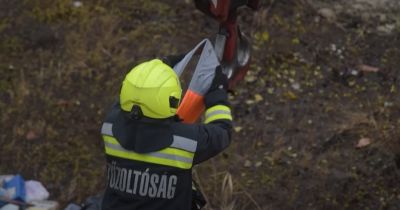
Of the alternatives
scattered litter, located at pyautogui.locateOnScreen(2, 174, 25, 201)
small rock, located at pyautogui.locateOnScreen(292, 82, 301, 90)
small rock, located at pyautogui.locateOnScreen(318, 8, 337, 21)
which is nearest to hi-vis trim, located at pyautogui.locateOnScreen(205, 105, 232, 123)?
scattered litter, located at pyautogui.locateOnScreen(2, 174, 25, 201)

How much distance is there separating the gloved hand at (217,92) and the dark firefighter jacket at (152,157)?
244mm

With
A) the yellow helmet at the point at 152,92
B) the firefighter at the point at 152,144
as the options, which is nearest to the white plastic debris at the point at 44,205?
the firefighter at the point at 152,144

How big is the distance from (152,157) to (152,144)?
0.07 metres

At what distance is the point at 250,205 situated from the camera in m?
4.22

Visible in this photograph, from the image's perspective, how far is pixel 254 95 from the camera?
495 centimetres

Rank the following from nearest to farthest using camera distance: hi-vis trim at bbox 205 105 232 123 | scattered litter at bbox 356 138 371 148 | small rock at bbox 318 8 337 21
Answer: hi-vis trim at bbox 205 105 232 123 < scattered litter at bbox 356 138 371 148 < small rock at bbox 318 8 337 21

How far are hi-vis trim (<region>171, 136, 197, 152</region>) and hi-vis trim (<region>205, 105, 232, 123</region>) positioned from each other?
12.1 inches

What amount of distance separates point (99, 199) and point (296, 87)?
1.95m

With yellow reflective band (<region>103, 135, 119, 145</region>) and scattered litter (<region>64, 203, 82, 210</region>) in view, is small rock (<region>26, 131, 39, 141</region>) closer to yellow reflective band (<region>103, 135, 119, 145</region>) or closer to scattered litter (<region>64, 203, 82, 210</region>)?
scattered litter (<region>64, 203, 82, 210</region>)

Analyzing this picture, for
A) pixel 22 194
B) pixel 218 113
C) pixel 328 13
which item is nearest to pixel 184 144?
pixel 218 113

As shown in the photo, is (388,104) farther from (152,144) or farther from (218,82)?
(152,144)

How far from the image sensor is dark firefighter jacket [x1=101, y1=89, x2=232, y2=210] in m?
2.89

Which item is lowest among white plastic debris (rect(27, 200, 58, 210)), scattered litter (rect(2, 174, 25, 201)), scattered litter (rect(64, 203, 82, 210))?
white plastic debris (rect(27, 200, 58, 210))

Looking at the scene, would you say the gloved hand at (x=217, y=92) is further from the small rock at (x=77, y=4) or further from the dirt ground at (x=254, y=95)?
the small rock at (x=77, y=4)
